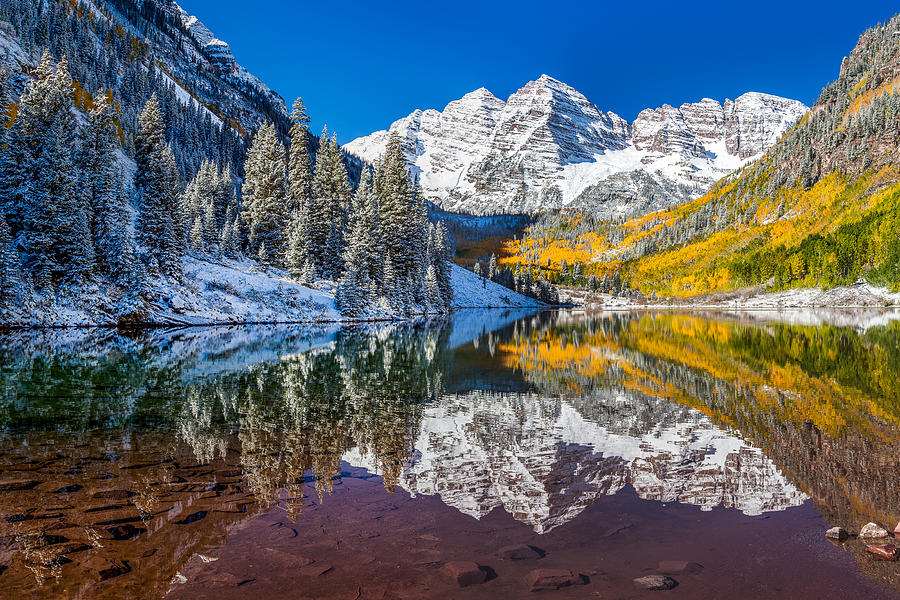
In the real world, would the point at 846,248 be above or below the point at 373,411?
above

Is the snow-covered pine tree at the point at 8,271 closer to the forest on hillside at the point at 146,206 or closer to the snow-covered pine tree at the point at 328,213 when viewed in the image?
the forest on hillside at the point at 146,206

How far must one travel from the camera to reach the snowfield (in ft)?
149

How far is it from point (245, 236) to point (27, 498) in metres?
72.6

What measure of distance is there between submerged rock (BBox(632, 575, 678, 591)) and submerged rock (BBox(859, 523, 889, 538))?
348 centimetres

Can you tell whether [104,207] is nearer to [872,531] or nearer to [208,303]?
[208,303]

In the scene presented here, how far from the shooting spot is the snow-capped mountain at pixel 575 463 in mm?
8875

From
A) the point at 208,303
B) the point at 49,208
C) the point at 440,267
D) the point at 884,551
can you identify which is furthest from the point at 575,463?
the point at 440,267

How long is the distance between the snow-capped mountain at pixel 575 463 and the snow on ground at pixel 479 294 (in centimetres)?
11906

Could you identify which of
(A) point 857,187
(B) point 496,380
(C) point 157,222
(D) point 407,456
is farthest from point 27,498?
(A) point 857,187

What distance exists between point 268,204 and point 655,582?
73.3 m

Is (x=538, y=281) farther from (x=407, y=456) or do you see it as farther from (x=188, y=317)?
(x=407, y=456)

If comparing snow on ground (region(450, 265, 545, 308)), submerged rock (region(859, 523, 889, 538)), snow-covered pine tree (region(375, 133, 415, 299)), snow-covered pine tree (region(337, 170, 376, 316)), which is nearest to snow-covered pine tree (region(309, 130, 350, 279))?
snow-covered pine tree (region(337, 170, 376, 316))

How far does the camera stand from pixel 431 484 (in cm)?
959

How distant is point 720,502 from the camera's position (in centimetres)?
884
